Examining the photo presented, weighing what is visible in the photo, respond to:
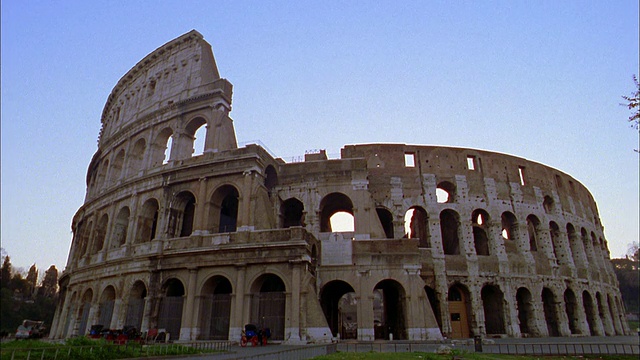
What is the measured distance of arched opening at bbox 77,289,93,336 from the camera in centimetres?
2428

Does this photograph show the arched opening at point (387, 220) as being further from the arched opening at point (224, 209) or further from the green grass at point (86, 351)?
the green grass at point (86, 351)

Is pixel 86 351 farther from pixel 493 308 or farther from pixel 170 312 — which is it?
pixel 493 308

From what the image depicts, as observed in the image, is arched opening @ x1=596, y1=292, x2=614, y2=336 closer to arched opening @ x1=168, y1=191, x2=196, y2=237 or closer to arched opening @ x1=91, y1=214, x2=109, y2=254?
arched opening @ x1=168, y1=191, x2=196, y2=237

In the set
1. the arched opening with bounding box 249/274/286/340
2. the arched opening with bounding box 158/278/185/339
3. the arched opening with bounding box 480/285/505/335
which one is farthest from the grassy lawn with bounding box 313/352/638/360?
the arched opening with bounding box 158/278/185/339

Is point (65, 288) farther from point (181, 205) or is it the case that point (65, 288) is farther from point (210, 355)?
point (210, 355)

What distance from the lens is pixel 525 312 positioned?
25.9 m

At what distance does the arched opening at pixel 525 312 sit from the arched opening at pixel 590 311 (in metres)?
6.29

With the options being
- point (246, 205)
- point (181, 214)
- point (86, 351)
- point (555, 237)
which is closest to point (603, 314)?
point (555, 237)

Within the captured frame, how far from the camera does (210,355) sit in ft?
42.2

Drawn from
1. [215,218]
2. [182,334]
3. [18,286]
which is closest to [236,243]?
[215,218]

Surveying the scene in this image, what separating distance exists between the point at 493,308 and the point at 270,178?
53.4 ft

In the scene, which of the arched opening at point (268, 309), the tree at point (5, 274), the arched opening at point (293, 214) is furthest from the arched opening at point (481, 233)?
the tree at point (5, 274)

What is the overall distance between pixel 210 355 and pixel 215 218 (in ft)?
34.0

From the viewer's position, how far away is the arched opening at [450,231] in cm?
2663
